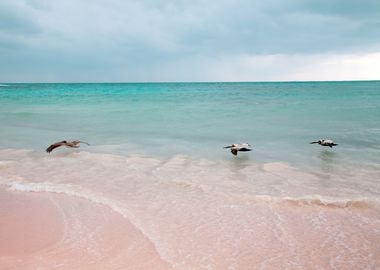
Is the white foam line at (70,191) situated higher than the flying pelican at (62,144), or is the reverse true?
the flying pelican at (62,144)

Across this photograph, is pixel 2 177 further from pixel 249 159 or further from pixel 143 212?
pixel 249 159

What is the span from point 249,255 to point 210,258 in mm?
395

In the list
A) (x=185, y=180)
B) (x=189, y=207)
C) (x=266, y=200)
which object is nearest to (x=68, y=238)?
(x=189, y=207)

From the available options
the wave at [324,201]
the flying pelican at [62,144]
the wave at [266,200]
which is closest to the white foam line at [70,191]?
the wave at [266,200]

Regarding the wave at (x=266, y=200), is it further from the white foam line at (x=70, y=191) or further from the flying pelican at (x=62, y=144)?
the flying pelican at (x=62, y=144)

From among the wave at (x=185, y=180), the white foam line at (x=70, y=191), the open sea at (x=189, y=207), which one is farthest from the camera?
the wave at (x=185, y=180)

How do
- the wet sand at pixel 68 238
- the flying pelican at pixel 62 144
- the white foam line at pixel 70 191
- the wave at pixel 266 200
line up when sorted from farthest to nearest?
→ the flying pelican at pixel 62 144 → the wave at pixel 266 200 → the white foam line at pixel 70 191 → the wet sand at pixel 68 238

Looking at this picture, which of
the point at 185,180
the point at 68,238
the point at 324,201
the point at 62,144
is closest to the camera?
the point at 68,238

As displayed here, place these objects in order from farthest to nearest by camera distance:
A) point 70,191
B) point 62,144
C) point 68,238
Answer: point 62,144 < point 70,191 < point 68,238

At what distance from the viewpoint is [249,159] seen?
24.7ft

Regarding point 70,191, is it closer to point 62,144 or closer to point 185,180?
point 185,180

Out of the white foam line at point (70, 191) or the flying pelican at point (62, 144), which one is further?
the flying pelican at point (62, 144)

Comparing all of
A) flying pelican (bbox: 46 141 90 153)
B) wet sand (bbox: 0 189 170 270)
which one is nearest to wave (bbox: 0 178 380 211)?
wet sand (bbox: 0 189 170 270)

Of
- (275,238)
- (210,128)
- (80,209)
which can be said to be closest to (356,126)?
(210,128)
